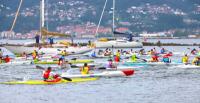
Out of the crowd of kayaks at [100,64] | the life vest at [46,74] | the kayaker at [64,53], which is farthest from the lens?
the kayaker at [64,53]

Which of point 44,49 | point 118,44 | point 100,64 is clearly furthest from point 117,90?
point 118,44

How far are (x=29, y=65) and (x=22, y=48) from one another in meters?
22.3

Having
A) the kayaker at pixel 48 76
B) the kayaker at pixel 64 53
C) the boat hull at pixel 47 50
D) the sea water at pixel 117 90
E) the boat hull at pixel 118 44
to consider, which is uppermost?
the boat hull at pixel 118 44

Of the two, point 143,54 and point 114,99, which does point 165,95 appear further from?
point 143,54

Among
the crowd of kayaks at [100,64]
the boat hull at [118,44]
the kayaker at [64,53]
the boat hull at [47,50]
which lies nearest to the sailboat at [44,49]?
the boat hull at [47,50]

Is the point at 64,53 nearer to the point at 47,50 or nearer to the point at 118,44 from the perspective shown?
the point at 47,50

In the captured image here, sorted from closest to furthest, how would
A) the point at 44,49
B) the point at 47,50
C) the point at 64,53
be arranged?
1. the point at 64,53
2. the point at 47,50
3. the point at 44,49

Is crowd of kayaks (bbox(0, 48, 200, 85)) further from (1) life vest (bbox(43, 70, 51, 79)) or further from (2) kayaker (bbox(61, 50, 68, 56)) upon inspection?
(2) kayaker (bbox(61, 50, 68, 56))

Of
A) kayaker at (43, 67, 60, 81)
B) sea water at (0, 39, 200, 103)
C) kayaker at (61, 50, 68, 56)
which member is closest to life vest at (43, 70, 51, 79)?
kayaker at (43, 67, 60, 81)

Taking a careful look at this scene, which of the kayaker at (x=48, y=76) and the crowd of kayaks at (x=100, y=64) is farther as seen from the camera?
the crowd of kayaks at (x=100, y=64)

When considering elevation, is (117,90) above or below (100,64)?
below

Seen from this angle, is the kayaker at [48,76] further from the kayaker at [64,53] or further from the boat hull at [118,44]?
the boat hull at [118,44]

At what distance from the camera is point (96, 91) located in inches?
2276

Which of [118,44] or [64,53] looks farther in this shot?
Answer: [118,44]
